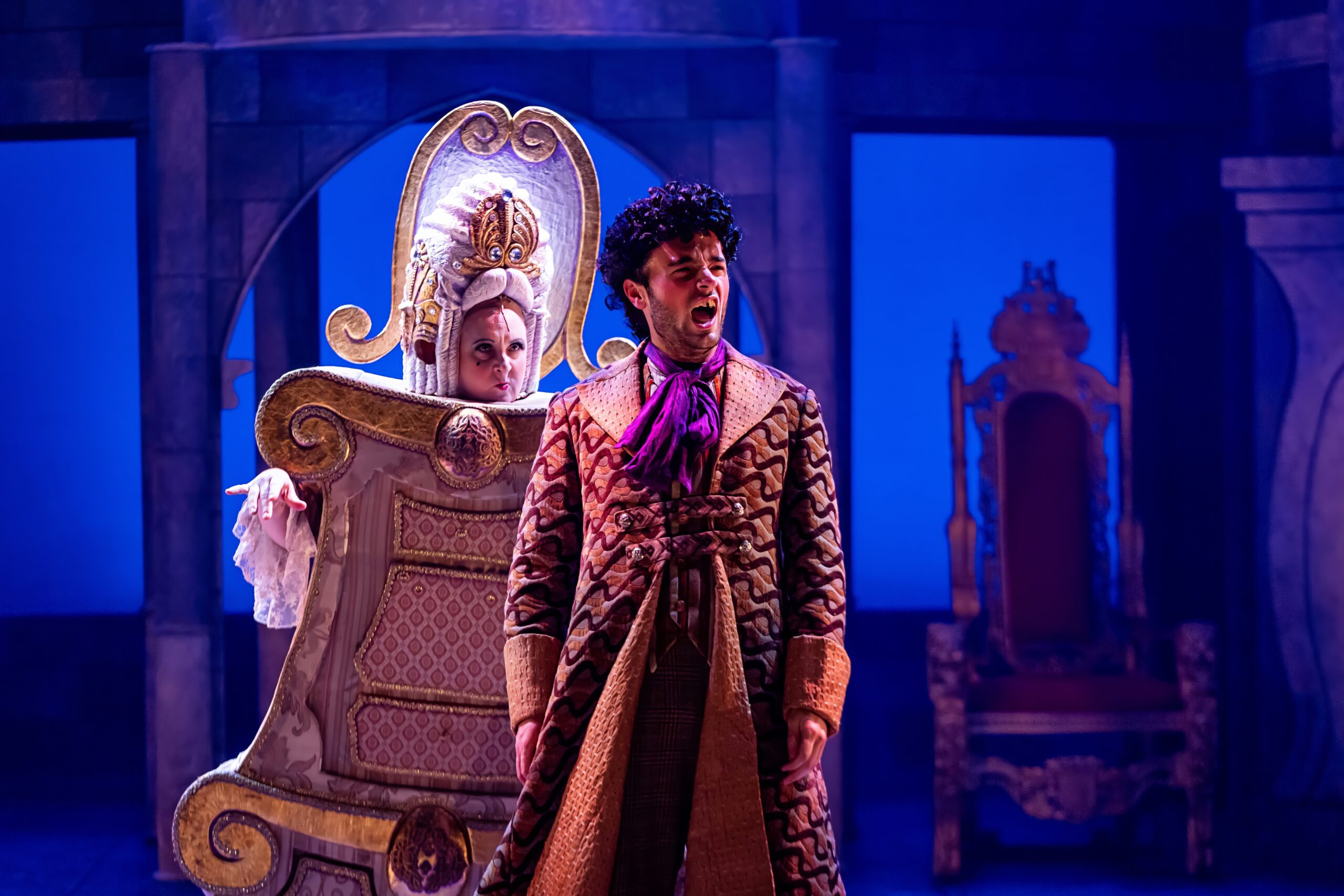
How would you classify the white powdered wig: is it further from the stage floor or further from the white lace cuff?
the stage floor

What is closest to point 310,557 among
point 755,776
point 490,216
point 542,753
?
point 490,216

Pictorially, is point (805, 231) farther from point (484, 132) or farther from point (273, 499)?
point (273, 499)

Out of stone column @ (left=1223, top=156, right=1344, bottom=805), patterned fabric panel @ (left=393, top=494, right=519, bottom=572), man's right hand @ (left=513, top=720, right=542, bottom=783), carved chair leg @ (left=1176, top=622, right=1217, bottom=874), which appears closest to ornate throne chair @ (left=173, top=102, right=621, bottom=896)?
patterned fabric panel @ (left=393, top=494, right=519, bottom=572)

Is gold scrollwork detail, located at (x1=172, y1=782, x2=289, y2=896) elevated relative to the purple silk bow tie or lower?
lower

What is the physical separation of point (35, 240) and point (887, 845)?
3.90 meters

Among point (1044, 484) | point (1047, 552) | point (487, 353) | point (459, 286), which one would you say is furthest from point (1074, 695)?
point (459, 286)

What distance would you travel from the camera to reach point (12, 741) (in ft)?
16.6

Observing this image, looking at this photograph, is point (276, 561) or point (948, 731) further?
point (948, 731)

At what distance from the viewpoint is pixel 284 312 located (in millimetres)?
4789

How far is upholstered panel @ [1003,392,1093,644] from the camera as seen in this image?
14.5 ft

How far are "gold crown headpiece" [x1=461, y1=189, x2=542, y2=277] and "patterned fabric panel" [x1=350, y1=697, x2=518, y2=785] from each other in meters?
0.89

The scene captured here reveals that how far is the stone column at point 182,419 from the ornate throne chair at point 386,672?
1555 mm

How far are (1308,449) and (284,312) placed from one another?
137 inches

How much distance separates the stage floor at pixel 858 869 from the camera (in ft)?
13.1
